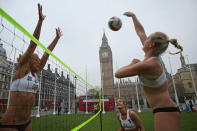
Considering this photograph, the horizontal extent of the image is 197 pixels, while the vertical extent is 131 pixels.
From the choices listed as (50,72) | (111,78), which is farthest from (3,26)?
(111,78)

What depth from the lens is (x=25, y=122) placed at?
1.88 m

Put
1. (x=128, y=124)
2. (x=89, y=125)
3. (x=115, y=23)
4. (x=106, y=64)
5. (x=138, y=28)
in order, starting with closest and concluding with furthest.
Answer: (x=138, y=28)
(x=115, y=23)
(x=128, y=124)
(x=89, y=125)
(x=106, y=64)

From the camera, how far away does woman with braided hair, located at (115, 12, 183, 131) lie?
4.40ft

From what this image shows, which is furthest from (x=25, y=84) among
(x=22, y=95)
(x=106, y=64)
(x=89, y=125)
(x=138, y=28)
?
(x=106, y=64)

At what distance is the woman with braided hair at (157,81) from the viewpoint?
4.40ft

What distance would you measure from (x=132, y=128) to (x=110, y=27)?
2.75m

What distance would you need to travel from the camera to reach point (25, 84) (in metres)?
1.88

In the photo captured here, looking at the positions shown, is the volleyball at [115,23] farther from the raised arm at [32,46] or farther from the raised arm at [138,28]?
the raised arm at [32,46]

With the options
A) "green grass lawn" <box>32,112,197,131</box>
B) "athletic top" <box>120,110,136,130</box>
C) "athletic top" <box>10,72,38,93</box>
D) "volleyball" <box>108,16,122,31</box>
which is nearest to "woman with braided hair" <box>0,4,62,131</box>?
"athletic top" <box>10,72,38,93</box>

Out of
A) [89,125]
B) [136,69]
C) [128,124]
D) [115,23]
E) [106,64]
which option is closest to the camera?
[136,69]

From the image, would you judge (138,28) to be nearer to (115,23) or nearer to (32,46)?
(115,23)

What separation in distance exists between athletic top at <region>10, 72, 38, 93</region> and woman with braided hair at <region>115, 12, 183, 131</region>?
1449 millimetres

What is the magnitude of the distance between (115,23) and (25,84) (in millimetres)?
2336

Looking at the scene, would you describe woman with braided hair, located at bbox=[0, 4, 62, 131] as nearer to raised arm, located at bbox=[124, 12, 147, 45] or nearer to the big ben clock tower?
raised arm, located at bbox=[124, 12, 147, 45]
